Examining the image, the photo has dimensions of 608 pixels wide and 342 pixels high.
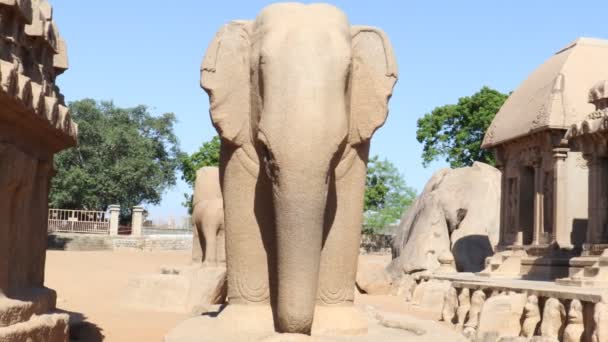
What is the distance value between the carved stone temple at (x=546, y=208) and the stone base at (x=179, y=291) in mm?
3878

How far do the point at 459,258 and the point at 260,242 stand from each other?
19.8 meters

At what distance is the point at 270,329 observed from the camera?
453 cm

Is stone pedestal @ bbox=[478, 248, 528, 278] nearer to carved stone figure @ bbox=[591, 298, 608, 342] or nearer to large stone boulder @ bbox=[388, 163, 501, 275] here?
large stone boulder @ bbox=[388, 163, 501, 275]

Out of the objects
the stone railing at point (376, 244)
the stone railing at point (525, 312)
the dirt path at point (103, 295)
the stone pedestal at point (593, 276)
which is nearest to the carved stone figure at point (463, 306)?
the stone railing at point (525, 312)

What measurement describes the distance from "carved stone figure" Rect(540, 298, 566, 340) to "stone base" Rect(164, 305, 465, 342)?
617 centimetres

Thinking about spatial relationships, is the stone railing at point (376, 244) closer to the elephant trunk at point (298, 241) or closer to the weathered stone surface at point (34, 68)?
the weathered stone surface at point (34, 68)

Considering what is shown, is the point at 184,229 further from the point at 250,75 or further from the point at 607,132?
the point at 250,75

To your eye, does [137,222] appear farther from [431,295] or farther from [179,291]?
[179,291]

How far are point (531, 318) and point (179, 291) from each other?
506 centimetres

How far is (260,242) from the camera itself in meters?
4.74

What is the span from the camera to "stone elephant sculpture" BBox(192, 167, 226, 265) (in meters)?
12.3

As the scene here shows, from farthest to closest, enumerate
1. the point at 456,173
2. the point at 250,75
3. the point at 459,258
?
the point at 456,173 < the point at 459,258 < the point at 250,75

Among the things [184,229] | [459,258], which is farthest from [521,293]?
[184,229]

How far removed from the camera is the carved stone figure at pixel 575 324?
9.99m
